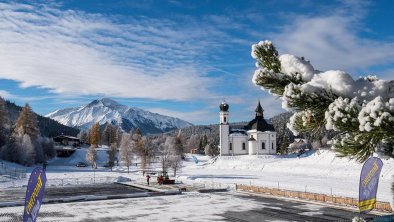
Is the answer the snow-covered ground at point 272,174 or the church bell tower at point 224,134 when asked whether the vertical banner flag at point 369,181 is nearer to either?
the snow-covered ground at point 272,174

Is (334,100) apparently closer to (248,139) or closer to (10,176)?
(10,176)

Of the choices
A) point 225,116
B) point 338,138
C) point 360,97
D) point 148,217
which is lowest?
point 148,217

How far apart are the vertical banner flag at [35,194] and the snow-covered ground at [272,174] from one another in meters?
29.6

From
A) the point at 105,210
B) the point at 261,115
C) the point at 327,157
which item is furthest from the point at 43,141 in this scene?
the point at 105,210

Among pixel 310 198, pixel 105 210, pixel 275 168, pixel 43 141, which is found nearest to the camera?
pixel 105 210

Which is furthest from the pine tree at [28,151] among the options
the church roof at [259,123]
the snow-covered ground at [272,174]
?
the church roof at [259,123]

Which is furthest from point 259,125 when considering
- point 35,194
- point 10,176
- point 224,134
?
point 35,194

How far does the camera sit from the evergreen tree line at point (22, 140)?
83688mm

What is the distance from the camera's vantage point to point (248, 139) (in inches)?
4139

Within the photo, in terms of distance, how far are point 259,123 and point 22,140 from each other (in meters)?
55.6

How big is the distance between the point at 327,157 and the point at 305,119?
7987 cm

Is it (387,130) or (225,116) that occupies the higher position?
(225,116)

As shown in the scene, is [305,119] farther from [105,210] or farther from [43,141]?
[43,141]

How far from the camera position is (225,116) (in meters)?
108
